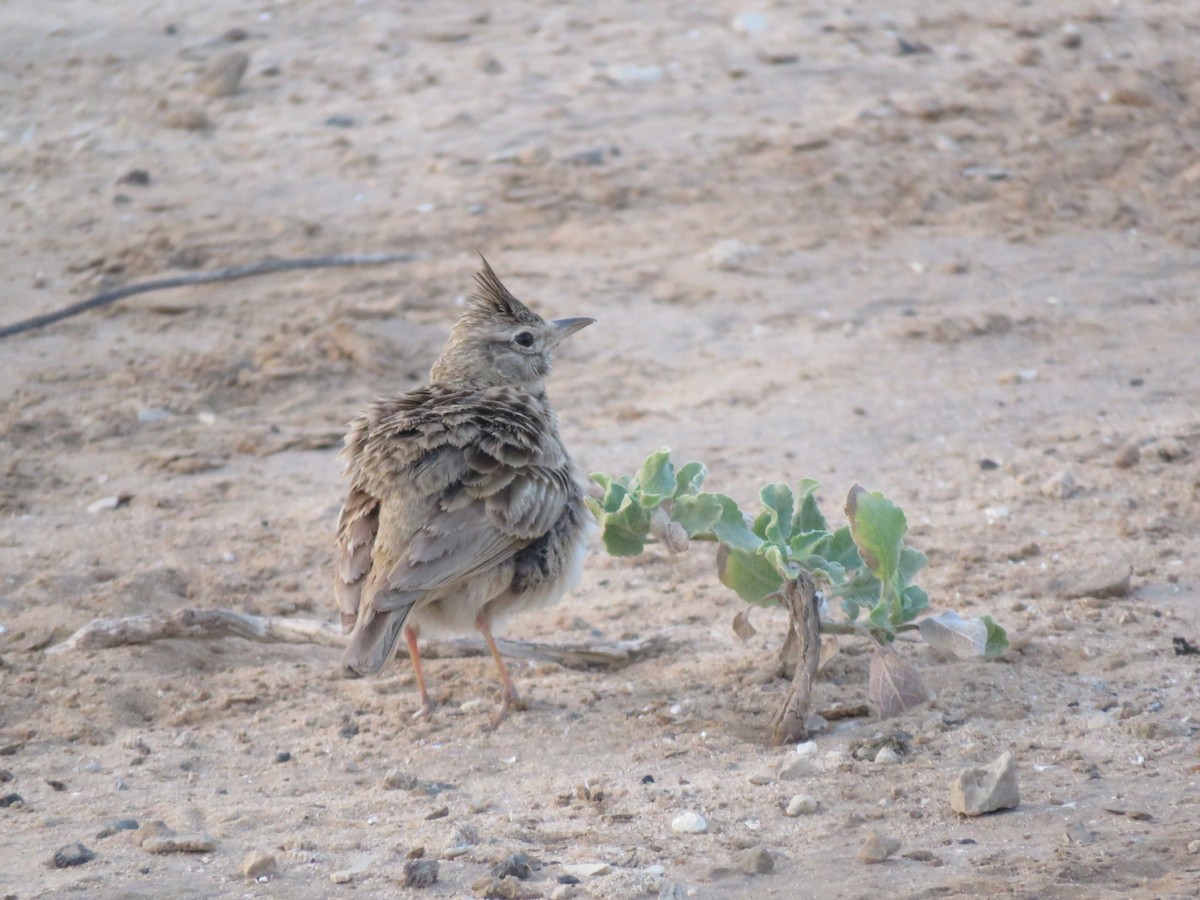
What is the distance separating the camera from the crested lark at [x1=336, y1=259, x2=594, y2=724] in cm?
454

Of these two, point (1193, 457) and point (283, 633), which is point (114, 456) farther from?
point (1193, 457)

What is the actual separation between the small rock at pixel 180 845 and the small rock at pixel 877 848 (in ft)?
5.26

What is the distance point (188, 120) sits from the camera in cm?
1003

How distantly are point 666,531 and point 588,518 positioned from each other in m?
0.81

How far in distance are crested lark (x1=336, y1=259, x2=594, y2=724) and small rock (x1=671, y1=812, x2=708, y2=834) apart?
0.99 meters

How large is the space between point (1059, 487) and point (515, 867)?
316 centimetres

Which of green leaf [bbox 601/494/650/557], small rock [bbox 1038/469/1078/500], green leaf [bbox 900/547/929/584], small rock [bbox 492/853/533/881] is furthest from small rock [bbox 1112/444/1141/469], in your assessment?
small rock [bbox 492/853/533/881]

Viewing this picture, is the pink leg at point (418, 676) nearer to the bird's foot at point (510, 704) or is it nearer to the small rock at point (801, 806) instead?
the bird's foot at point (510, 704)

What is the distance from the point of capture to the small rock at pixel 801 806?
388 cm

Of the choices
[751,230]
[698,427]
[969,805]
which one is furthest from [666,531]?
[751,230]

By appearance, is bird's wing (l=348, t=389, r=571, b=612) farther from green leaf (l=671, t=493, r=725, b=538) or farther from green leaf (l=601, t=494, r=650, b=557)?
green leaf (l=671, t=493, r=725, b=538)

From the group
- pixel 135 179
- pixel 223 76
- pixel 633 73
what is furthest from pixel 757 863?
pixel 223 76

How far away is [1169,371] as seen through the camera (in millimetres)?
7086

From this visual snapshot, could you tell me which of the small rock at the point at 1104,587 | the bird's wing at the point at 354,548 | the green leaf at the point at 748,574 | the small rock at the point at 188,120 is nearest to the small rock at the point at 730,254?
the small rock at the point at 188,120
